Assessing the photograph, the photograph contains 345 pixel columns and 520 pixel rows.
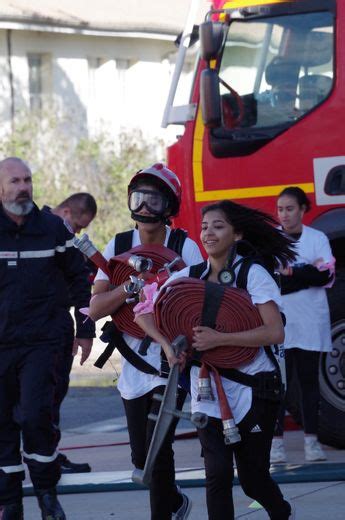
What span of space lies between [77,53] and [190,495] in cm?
2089

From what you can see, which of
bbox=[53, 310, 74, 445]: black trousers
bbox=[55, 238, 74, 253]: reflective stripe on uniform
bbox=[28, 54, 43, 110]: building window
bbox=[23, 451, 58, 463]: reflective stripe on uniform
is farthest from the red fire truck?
bbox=[28, 54, 43, 110]: building window

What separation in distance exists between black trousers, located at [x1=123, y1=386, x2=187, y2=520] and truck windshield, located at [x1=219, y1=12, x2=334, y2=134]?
3080 mm

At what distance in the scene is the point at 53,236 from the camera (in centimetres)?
639

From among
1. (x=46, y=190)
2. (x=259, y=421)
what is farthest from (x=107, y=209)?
(x=259, y=421)

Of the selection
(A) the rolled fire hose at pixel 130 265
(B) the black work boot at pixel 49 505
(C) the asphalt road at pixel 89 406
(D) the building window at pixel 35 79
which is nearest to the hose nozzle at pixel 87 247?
(A) the rolled fire hose at pixel 130 265

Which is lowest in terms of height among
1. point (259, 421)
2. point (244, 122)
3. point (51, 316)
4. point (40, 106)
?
point (259, 421)

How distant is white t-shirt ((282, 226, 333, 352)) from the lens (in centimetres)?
751

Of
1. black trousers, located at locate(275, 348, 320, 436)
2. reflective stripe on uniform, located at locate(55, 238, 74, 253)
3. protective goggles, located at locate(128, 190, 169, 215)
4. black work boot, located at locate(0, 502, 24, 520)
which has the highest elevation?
protective goggles, located at locate(128, 190, 169, 215)

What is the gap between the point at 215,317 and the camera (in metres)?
5.16

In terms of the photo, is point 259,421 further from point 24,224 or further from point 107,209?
point 107,209

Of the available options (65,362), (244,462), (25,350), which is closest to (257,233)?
(244,462)

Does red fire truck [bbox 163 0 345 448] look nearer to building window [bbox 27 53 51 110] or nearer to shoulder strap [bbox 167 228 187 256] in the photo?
shoulder strap [bbox 167 228 187 256]

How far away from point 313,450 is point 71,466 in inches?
58.5

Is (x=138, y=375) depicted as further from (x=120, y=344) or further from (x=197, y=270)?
(x=197, y=270)
